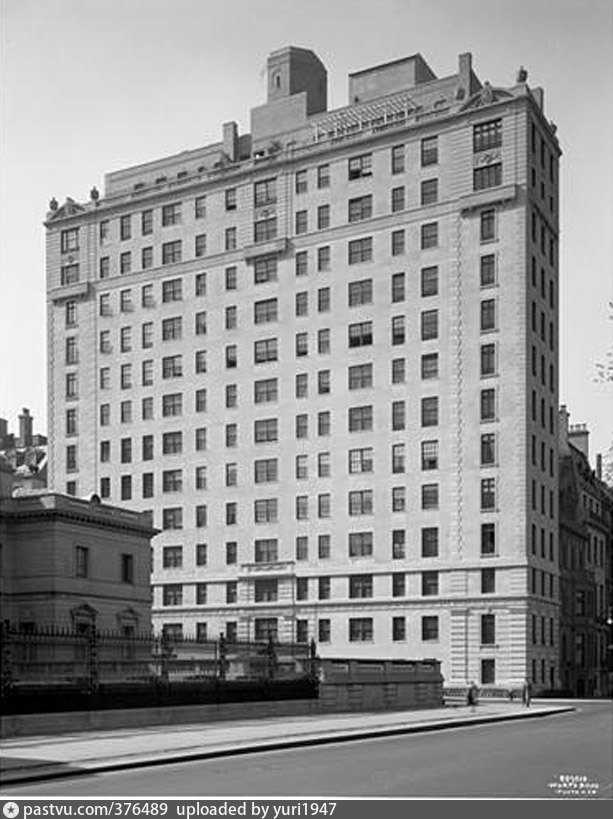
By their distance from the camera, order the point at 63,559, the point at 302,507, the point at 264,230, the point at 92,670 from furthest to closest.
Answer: the point at 63,559 < the point at 302,507 < the point at 264,230 < the point at 92,670

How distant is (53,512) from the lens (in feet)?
157

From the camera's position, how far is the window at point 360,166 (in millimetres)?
31891

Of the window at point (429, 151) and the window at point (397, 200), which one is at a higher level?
the window at point (397, 200)

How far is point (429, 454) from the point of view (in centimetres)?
5028

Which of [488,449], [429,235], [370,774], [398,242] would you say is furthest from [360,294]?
[370,774]

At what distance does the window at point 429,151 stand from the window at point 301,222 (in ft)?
22.1

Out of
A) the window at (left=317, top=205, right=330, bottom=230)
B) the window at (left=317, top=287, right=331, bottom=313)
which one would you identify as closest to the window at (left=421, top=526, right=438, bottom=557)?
the window at (left=317, top=287, right=331, bottom=313)

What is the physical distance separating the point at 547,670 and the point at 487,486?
9.86 meters

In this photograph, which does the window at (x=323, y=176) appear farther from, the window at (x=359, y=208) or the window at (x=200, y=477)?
the window at (x=200, y=477)

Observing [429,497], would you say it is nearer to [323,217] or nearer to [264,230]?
[264,230]

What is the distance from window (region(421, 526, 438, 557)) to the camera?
55938 mm

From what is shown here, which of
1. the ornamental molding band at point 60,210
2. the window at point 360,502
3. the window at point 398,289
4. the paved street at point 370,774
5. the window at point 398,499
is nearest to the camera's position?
the ornamental molding band at point 60,210

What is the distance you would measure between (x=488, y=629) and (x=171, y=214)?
37.0 meters

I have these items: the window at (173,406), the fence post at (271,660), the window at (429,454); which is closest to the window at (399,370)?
the window at (429,454)
